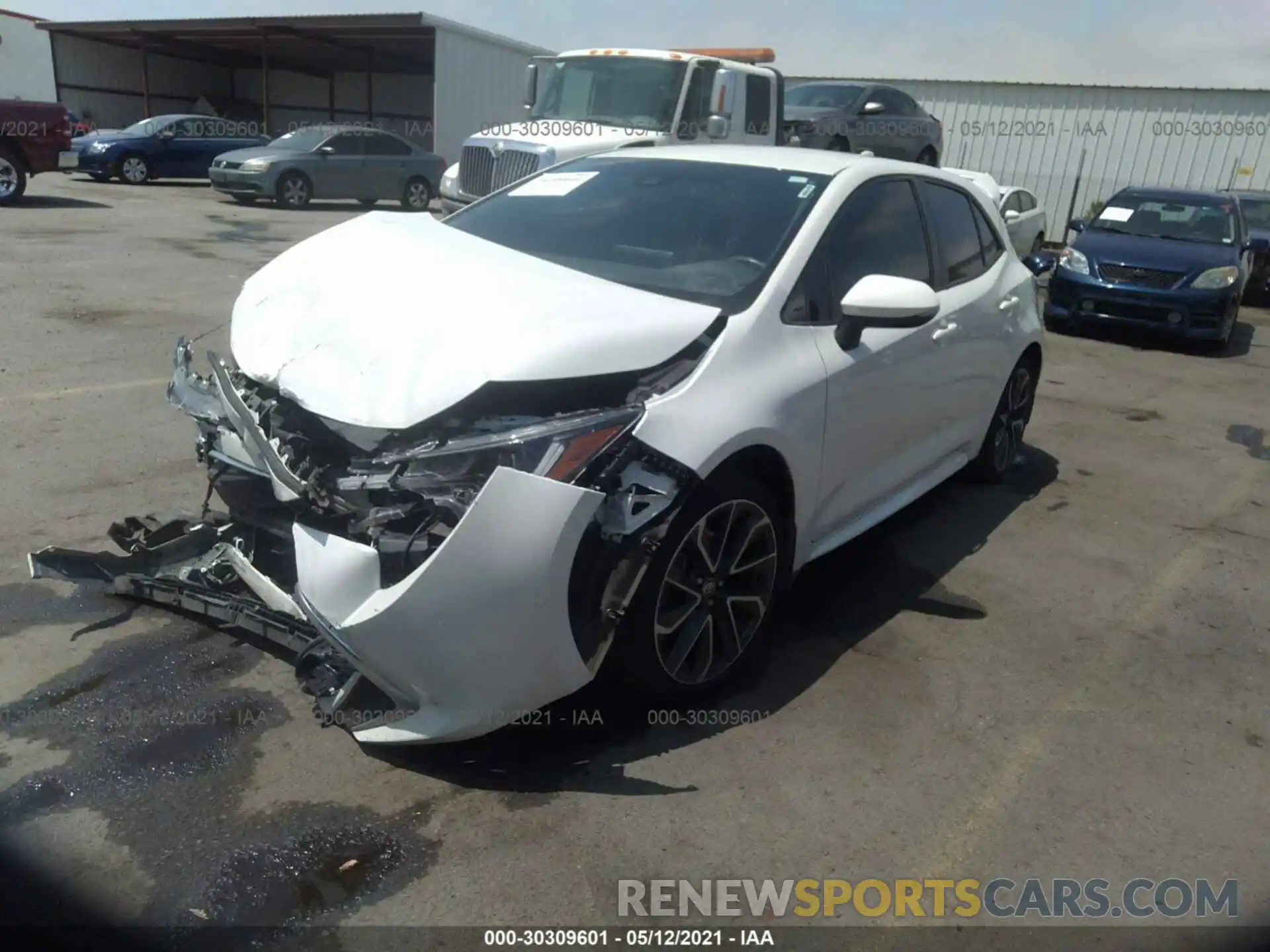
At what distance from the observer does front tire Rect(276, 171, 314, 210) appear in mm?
17422

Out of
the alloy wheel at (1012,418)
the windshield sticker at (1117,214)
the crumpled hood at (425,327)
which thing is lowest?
the alloy wheel at (1012,418)

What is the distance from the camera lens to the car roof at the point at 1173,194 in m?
11.5

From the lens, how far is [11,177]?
14164 mm

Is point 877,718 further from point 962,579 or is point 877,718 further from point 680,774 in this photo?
point 962,579

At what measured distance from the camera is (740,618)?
332 centimetres

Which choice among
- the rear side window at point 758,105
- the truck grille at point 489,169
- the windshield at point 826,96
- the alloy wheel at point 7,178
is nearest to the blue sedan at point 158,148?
the alloy wheel at point 7,178

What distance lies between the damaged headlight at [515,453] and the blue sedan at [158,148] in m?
19.6

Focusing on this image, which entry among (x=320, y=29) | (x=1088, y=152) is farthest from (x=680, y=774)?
(x=320, y=29)

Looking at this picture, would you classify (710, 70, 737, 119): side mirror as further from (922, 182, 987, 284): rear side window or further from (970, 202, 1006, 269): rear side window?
(922, 182, 987, 284): rear side window

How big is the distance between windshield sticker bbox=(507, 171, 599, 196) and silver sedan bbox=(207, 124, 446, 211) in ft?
47.7

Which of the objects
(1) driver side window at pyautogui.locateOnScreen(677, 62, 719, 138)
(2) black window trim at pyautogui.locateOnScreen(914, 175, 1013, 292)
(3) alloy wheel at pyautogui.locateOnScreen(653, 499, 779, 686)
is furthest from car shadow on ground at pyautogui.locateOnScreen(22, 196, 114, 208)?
(3) alloy wheel at pyautogui.locateOnScreen(653, 499, 779, 686)

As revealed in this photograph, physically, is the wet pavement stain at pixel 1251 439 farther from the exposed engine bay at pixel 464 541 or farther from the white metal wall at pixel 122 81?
the white metal wall at pixel 122 81

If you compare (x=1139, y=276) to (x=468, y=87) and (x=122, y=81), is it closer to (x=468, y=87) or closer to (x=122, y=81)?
(x=468, y=87)

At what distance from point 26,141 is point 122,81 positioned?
950 inches
